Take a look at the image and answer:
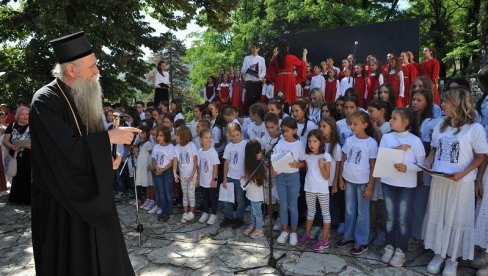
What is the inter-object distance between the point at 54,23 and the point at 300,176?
7666 millimetres

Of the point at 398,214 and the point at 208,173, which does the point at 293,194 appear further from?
the point at 208,173

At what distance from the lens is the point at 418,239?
4559 millimetres

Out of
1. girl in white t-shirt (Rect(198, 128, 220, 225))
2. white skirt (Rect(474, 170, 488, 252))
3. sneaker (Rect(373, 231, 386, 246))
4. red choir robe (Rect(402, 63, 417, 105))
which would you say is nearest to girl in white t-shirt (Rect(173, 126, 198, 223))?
girl in white t-shirt (Rect(198, 128, 220, 225))

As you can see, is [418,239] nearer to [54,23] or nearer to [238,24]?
[54,23]

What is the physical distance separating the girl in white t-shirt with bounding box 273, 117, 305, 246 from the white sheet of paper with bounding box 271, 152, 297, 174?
0.34ft

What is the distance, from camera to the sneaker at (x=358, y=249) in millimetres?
4359

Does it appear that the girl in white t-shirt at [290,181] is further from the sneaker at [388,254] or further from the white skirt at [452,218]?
the white skirt at [452,218]

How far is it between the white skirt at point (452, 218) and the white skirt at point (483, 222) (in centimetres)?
5

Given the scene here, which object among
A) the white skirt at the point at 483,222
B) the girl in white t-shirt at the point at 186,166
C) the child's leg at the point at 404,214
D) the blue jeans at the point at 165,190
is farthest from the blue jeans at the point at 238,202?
the white skirt at the point at 483,222

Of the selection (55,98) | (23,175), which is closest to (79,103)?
(55,98)

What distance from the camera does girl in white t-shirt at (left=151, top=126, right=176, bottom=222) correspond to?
5.91 m

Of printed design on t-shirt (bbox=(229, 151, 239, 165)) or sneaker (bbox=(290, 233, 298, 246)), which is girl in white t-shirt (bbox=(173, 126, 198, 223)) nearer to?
printed design on t-shirt (bbox=(229, 151, 239, 165))

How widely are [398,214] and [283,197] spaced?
1.40 meters

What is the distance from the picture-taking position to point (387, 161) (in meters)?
3.98
